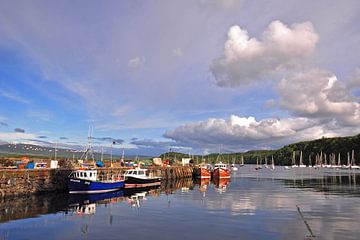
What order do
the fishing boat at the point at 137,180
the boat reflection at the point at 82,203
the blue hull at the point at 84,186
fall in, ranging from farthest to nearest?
the fishing boat at the point at 137,180, the blue hull at the point at 84,186, the boat reflection at the point at 82,203

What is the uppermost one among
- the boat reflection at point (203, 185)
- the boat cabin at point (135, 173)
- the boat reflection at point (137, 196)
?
the boat cabin at point (135, 173)

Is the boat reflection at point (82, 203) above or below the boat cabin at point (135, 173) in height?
below

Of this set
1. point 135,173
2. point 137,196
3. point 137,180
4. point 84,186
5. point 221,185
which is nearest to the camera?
point 84,186

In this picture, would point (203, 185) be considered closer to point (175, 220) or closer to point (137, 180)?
point (137, 180)

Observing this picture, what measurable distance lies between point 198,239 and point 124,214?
1393cm

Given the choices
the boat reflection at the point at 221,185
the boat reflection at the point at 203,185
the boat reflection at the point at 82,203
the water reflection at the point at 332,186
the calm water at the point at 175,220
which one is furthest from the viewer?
the boat reflection at the point at 221,185

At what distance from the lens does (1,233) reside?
26.9 m

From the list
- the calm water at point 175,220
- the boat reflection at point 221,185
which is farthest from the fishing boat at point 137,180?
the calm water at point 175,220

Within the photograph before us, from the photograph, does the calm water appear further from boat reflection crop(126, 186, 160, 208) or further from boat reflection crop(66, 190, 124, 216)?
boat reflection crop(126, 186, 160, 208)

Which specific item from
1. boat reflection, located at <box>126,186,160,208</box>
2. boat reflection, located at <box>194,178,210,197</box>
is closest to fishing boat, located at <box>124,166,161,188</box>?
boat reflection, located at <box>126,186,160,208</box>

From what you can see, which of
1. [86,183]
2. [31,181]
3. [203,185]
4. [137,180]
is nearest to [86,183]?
[86,183]

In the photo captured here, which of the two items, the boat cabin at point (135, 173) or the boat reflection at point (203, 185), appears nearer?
the boat reflection at point (203, 185)

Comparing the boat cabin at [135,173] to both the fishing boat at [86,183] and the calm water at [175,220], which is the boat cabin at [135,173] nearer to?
the fishing boat at [86,183]

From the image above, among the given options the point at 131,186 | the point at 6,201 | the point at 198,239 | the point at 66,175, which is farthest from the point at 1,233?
the point at 131,186
